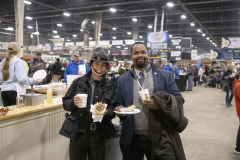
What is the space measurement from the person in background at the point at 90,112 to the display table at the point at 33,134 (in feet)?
2.71

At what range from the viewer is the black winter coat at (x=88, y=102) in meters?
2.02

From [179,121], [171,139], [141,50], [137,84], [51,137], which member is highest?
[141,50]

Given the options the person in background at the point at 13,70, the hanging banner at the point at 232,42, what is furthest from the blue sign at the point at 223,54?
the person in background at the point at 13,70

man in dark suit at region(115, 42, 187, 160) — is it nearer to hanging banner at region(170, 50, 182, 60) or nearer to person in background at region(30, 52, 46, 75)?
person in background at region(30, 52, 46, 75)

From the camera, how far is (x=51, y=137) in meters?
3.11

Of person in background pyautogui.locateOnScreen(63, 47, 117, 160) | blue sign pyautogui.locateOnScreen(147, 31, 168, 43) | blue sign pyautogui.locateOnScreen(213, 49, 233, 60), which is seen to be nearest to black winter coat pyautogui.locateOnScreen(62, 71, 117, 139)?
person in background pyautogui.locateOnScreen(63, 47, 117, 160)

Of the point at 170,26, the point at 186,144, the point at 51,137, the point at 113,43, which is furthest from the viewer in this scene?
the point at 113,43

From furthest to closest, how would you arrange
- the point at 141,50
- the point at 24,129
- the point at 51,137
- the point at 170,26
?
the point at 170,26 → the point at 51,137 → the point at 24,129 → the point at 141,50

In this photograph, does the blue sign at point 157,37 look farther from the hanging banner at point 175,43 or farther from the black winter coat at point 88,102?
the black winter coat at point 88,102

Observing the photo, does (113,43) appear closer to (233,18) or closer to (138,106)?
(233,18)

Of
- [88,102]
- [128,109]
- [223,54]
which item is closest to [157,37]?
[223,54]

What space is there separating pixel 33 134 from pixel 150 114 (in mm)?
1638

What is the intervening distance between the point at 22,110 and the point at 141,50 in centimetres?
160

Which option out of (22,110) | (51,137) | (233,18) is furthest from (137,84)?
(233,18)
